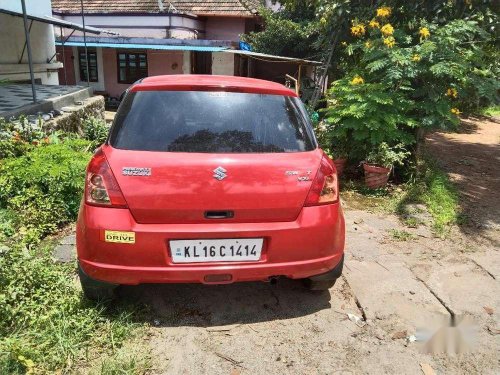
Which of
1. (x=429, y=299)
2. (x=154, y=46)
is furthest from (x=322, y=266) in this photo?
(x=154, y=46)

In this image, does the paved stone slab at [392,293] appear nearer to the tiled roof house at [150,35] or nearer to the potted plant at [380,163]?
the potted plant at [380,163]

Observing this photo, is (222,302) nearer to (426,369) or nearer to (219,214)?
(219,214)

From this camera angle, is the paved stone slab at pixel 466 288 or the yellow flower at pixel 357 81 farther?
the yellow flower at pixel 357 81

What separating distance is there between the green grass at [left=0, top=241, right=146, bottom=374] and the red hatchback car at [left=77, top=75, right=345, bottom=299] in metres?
0.19

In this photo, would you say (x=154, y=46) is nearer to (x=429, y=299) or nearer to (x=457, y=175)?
(x=457, y=175)

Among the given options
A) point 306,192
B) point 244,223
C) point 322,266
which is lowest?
point 322,266

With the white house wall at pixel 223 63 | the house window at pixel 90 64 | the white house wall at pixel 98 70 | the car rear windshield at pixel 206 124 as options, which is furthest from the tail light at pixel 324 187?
the house window at pixel 90 64

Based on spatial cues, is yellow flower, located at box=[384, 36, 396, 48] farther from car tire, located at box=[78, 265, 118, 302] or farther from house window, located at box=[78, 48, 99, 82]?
house window, located at box=[78, 48, 99, 82]

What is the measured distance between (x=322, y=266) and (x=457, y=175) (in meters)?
5.40

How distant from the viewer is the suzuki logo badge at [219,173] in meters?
2.47

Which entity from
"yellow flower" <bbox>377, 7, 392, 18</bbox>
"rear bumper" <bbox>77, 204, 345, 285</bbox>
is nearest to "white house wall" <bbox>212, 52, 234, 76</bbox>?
"yellow flower" <bbox>377, 7, 392, 18</bbox>

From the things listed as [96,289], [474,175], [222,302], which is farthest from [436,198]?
[96,289]

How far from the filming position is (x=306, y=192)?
2.60 meters

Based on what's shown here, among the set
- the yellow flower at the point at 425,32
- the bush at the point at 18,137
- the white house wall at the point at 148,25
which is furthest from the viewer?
the white house wall at the point at 148,25
